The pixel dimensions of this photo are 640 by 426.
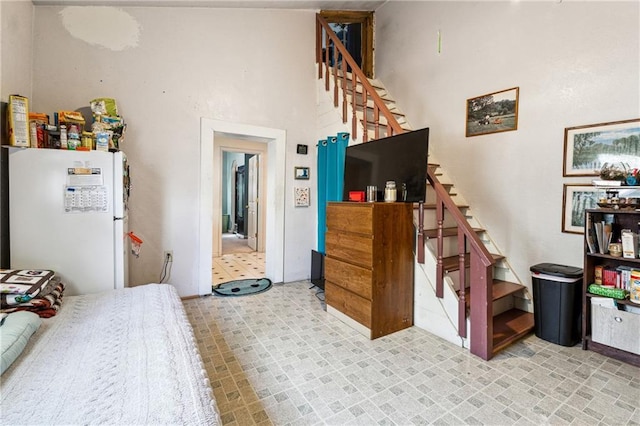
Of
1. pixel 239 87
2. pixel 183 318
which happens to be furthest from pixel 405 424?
pixel 239 87

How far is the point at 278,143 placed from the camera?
12.3ft

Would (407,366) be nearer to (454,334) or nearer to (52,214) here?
(454,334)

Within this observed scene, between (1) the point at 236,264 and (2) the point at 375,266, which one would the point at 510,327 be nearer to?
(2) the point at 375,266

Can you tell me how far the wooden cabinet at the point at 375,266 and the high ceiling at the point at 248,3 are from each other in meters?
2.72

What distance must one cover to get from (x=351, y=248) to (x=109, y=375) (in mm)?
1807

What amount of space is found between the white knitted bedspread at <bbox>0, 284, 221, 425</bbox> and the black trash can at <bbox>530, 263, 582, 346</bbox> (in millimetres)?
2609

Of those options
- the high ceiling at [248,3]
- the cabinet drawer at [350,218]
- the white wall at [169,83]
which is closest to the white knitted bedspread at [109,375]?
the cabinet drawer at [350,218]

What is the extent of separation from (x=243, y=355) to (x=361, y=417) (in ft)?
3.17

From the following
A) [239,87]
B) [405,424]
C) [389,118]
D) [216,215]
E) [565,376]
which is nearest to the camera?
[405,424]

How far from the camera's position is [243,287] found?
11.9 ft

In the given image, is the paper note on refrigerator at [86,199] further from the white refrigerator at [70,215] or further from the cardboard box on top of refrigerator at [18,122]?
the cardboard box on top of refrigerator at [18,122]

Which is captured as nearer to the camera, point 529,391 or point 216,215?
point 529,391

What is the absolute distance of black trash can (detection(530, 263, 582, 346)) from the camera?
2.23 meters

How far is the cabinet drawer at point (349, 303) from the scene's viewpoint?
2328 millimetres
